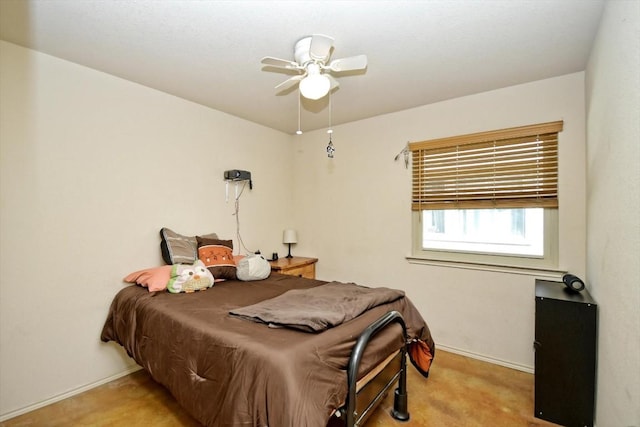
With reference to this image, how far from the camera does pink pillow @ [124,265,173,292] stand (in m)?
2.29

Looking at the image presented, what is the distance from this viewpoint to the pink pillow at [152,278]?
229 centimetres

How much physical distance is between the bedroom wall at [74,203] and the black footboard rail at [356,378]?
2.18m

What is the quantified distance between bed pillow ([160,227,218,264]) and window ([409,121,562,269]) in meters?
2.33

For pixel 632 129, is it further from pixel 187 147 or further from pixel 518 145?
pixel 187 147

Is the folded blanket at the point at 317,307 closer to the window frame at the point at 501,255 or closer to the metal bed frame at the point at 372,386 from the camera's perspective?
the metal bed frame at the point at 372,386

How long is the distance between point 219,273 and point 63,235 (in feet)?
3.93

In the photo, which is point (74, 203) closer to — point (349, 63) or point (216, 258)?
point (216, 258)

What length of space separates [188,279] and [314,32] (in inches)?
80.4

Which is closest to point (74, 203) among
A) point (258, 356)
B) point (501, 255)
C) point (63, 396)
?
point (63, 396)

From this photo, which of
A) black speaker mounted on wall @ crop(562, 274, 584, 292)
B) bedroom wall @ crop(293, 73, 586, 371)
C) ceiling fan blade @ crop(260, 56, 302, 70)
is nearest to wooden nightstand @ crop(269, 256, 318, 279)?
bedroom wall @ crop(293, 73, 586, 371)

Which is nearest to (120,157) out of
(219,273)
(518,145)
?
(219,273)

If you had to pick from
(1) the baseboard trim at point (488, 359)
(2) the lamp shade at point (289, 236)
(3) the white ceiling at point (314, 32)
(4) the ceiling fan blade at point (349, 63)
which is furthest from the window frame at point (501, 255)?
(4) the ceiling fan blade at point (349, 63)

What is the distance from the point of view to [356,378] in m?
1.39

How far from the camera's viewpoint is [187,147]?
119 inches
